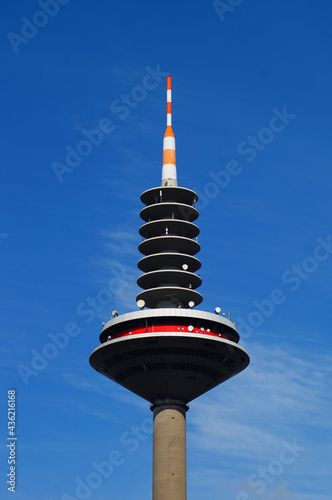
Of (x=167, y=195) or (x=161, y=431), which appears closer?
(x=161, y=431)

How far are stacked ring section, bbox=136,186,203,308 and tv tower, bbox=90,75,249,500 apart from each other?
0.12 metres

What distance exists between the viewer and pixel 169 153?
102 m

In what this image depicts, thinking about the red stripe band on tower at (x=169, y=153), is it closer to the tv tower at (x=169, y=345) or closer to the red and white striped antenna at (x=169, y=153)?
the red and white striped antenna at (x=169, y=153)

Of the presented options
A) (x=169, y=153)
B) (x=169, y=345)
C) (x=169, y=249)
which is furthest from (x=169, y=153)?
(x=169, y=345)

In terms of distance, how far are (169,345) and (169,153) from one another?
1144 inches

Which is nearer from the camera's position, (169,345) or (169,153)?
(169,345)

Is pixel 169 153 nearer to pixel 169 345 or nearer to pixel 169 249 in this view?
pixel 169 249

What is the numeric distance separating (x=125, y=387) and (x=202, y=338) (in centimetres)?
1348

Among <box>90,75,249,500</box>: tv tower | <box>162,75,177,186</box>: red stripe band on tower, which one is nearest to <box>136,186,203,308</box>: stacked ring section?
<box>90,75,249,500</box>: tv tower

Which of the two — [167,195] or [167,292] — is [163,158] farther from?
[167,292]

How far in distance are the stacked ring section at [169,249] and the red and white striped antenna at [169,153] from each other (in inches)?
103

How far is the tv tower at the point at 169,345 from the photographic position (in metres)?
84.5

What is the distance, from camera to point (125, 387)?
300 feet

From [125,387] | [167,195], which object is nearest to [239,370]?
[125,387]
